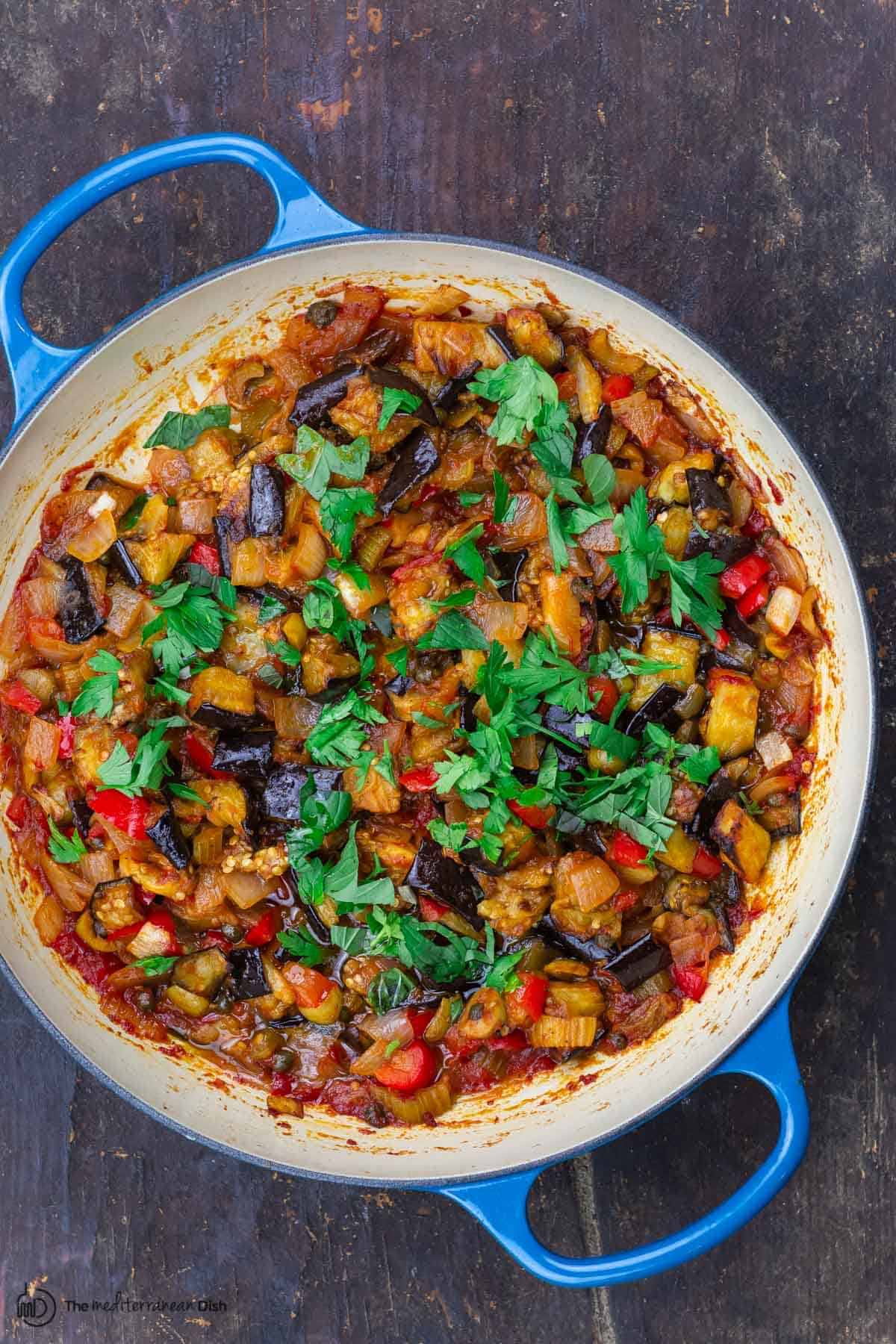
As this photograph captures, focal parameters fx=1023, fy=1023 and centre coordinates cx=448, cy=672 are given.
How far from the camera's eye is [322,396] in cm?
344

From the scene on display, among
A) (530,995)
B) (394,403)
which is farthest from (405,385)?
(530,995)

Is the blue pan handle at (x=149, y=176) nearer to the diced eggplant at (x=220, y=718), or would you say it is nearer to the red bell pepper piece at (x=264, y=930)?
the diced eggplant at (x=220, y=718)

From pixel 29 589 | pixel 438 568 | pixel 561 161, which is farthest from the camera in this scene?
pixel 561 161

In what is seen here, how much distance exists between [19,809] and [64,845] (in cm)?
22

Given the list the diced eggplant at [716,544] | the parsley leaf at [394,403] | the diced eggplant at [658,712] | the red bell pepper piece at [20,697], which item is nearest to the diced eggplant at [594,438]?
the diced eggplant at [716,544]

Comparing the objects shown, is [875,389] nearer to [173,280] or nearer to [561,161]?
[561,161]

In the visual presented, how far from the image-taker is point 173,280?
4.01 meters

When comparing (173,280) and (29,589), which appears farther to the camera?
(173,280)

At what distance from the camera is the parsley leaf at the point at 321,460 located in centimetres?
339

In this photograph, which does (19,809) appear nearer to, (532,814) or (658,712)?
(532,814)

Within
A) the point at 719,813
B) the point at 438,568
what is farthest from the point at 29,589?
the point at 719,813

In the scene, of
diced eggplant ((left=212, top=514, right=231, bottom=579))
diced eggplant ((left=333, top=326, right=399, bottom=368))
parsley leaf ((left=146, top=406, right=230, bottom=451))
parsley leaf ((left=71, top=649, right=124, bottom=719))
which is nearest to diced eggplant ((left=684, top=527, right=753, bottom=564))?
Result: diced eggplant ((left=333, top=326, right=399, bottom=368))

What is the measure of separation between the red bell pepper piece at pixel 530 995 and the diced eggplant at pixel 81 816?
1585mm

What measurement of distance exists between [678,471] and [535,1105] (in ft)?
7.51
